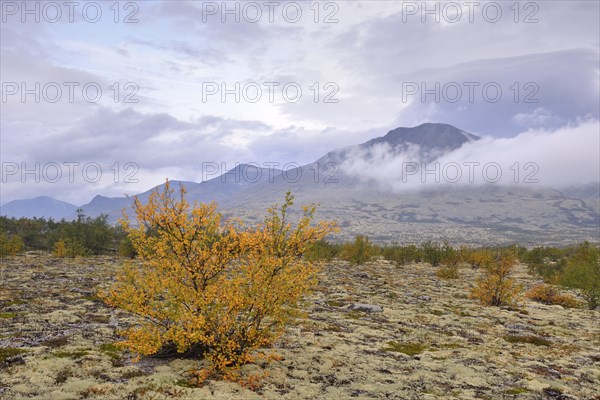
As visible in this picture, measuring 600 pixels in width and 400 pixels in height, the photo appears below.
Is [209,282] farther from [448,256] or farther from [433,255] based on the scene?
[433,255]

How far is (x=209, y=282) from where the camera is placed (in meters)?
13.4

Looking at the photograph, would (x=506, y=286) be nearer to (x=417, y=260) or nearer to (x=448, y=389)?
(x=448, y=389)

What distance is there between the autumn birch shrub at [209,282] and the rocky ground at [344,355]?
35.0 inches

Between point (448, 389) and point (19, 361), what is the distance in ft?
41.8

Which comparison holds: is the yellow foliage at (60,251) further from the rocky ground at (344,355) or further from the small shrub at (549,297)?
the small shrub at (549,297)

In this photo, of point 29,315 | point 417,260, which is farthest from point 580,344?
point 417,260

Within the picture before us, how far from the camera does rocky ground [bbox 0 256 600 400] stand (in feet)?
35.6

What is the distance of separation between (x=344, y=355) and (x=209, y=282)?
18.7 ft

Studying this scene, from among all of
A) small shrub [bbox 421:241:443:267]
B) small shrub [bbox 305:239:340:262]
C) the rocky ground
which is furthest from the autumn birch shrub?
small shrub [bbox 421:241:443:267]

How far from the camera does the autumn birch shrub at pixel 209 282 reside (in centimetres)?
1193

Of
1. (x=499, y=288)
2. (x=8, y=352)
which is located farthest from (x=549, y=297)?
(x=8, y=352)

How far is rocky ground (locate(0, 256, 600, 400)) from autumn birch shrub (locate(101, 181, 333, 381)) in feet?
2.92

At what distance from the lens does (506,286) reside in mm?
29688

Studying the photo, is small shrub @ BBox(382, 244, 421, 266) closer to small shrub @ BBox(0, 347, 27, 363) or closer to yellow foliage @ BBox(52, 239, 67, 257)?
yellow foliage @ BBox(52, 239, 67, 257)
